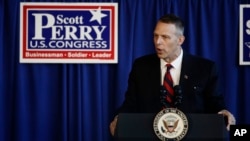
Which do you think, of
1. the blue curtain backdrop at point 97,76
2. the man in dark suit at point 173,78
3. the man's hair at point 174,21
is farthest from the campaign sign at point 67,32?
the man's hair at point 174,21

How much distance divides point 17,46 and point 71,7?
0.49 meters

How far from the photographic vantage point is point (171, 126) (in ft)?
4.62

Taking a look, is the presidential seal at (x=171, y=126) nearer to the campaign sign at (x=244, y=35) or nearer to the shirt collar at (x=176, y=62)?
the shirt collar at (x=176, y=62)

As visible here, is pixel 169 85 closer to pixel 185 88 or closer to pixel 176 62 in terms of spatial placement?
pixel 185 88

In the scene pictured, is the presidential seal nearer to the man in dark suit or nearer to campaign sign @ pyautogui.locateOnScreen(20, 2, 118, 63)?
the man in dark suit

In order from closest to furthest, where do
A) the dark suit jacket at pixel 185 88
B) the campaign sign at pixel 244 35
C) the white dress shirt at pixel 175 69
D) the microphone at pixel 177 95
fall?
the microphone at pixel 177 95, the dark suit jacket at pixel 185 88, the white dress shirt at pixel 175 69, the campaign sign at pixel 244 35

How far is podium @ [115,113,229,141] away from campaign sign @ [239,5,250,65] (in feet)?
5.36

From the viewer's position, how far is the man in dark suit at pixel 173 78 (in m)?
1.98

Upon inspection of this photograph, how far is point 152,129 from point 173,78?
0.69 metres

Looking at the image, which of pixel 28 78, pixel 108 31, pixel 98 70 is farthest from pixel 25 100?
pixel 108 31

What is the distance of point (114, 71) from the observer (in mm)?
3061

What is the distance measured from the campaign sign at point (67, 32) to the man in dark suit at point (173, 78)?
0.87 m

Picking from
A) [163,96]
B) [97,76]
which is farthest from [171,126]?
[97,76]

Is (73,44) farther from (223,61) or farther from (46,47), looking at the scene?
(223,61)
